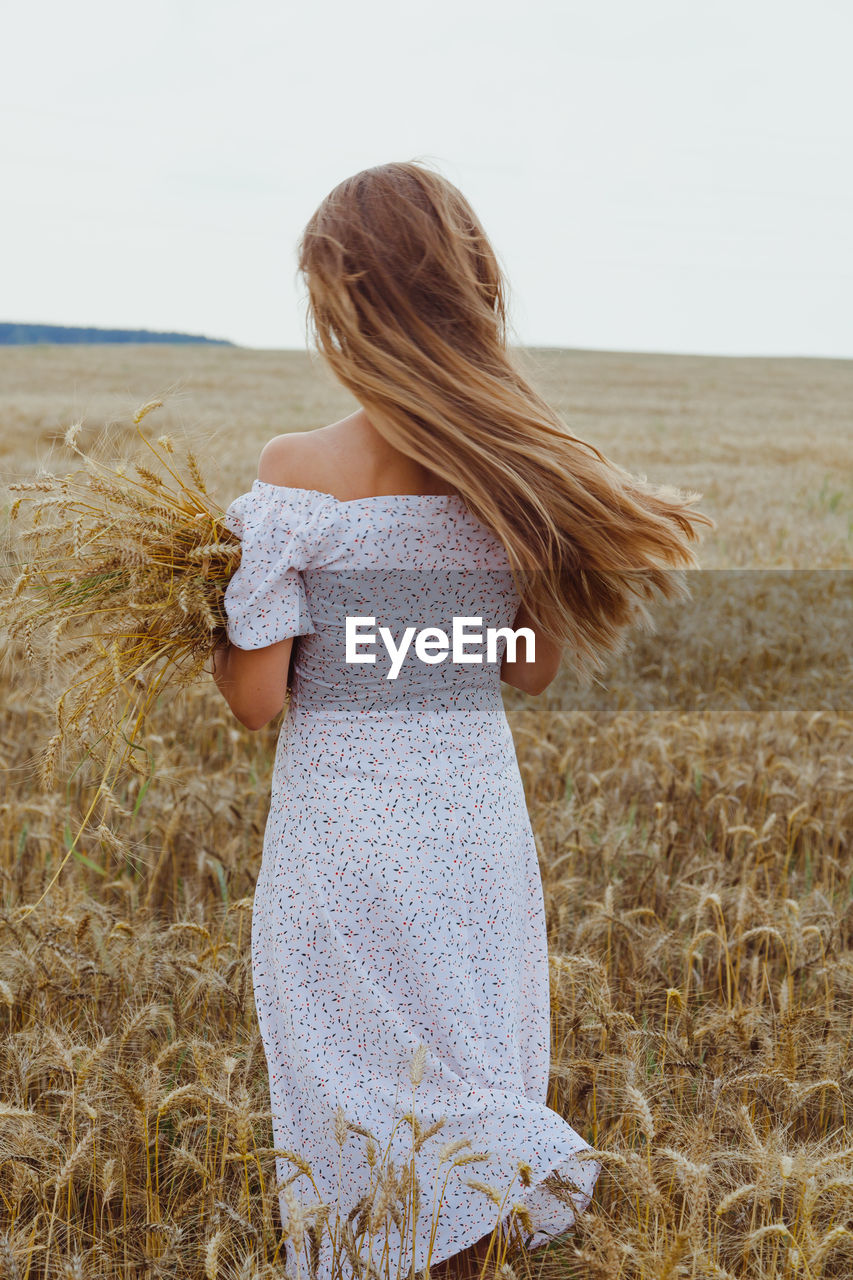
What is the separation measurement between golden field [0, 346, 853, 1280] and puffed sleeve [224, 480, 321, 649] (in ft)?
0.80

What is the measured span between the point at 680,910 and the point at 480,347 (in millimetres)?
1899

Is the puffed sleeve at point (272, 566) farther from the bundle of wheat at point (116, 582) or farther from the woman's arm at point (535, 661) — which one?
the woman's arm at point (535, 661)

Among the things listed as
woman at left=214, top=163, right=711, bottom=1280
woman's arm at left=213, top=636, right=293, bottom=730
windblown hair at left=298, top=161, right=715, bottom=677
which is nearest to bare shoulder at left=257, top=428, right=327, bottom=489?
woman at left=214, top=163, right=711, bottom=1280

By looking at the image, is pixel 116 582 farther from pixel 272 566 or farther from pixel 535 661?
pixel 535 661

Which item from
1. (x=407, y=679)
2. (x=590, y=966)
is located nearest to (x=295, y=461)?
(x=407, y=679)

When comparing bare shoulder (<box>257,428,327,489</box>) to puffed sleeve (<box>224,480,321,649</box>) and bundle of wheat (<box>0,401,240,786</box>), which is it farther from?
bundle of wheat (<box>0,401,240,786</box>)

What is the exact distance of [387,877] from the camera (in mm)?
1922

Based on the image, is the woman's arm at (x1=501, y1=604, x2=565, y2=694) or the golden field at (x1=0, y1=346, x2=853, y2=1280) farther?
the woman's arm at (x1=501, y1=604, x2=565, y2=694)

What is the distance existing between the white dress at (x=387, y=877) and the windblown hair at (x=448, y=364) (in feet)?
0.35

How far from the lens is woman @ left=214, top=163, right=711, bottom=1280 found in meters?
1.84

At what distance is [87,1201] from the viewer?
2084 millimetres

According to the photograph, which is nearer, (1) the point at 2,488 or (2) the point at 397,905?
(2) the point at 397,905

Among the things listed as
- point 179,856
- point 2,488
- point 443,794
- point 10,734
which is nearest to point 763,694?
point 179,856

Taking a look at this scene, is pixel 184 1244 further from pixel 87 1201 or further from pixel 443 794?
pixel 443 794
